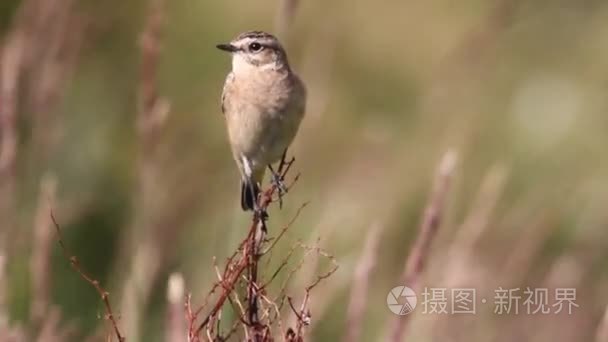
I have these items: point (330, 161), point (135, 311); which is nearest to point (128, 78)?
point (330, 161)

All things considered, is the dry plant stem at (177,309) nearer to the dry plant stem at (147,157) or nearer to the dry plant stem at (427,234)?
the dry plant stem at (427,234)

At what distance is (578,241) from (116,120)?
199 centimetres

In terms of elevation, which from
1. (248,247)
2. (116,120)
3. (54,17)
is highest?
(116,120)

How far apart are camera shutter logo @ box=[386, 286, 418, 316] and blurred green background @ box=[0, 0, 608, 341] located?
17 cm

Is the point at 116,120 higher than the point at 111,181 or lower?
higher

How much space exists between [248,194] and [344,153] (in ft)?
9.67

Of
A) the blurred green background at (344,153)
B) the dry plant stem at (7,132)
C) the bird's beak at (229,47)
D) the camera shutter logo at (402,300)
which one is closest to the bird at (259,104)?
the bird's beak at (229,47)

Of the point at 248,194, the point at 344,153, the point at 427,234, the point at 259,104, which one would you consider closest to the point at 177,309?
the point at 427,234

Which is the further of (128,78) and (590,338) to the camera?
(128,78)

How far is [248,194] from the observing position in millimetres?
3553

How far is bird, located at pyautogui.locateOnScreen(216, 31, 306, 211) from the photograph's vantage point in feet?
12.4

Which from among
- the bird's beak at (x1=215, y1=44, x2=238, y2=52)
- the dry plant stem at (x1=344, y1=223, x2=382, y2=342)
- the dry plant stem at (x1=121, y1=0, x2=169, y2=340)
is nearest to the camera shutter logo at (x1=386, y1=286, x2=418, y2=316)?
the dry plant stem at (x1=344, y1=223, x2=382, y2=342)

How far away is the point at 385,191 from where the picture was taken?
5.66 metres

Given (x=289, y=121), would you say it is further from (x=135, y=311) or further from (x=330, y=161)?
(x=330, y=161)
